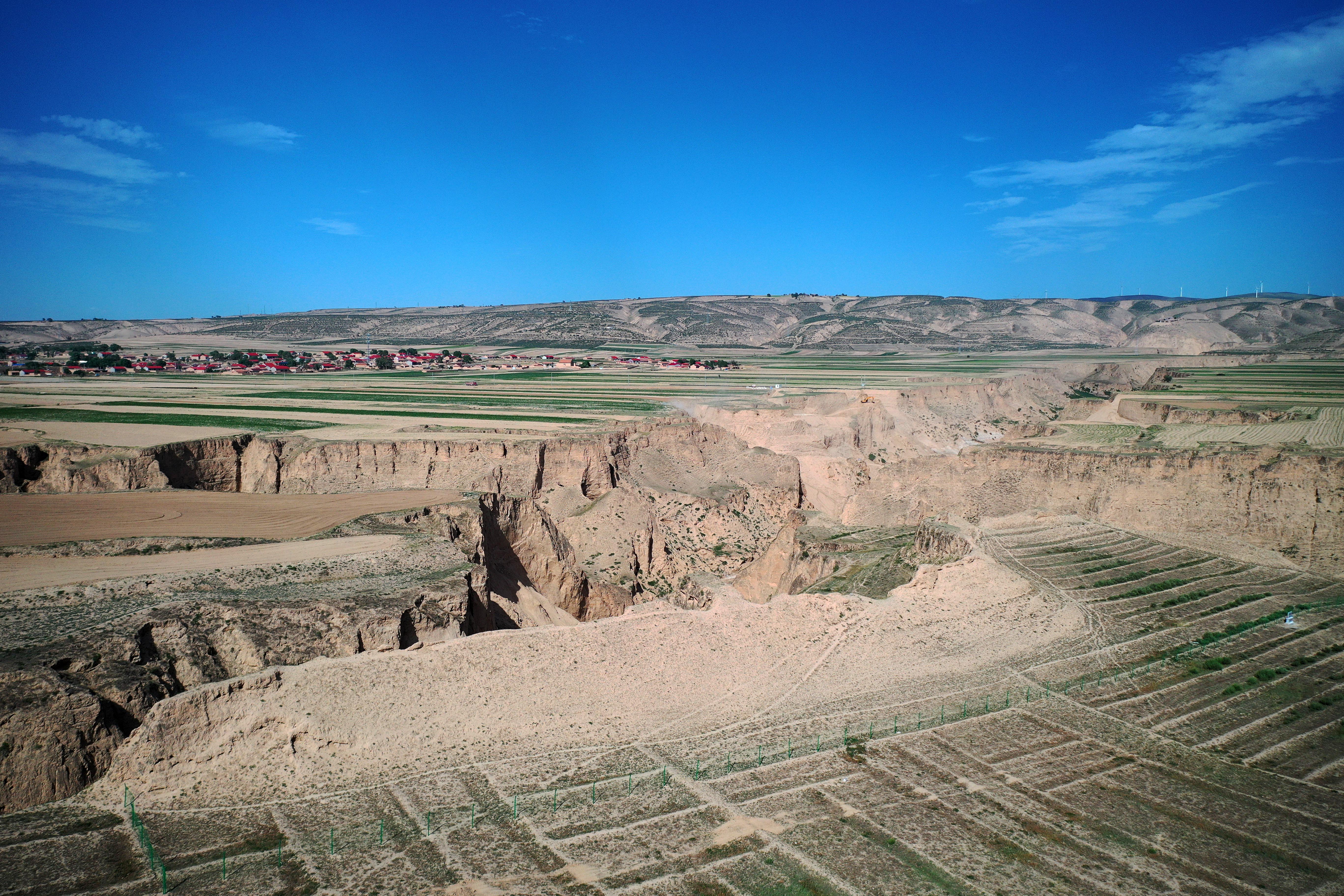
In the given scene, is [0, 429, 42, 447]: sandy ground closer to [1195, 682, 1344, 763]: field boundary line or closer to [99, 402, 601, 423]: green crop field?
[99, 402, 601, 423]: green crop field

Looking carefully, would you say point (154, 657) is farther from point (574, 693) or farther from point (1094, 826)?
point (1094, 826)

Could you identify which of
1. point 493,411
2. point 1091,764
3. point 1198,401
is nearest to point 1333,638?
point 1091,764

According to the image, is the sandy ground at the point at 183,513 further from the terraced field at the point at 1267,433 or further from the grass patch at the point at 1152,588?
the terraced field at the point at 1267,433

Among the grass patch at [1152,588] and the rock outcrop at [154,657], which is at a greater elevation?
the rock outcrop at [154,657]

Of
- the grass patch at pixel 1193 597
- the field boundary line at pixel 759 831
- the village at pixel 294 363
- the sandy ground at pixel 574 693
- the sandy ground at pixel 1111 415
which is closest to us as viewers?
the field boundary line at pixel 759 831

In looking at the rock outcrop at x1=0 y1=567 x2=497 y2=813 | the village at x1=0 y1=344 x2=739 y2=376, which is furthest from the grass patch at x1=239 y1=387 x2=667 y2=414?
the rock outcrop at x1=0 y1=567 x2=497 y2=813

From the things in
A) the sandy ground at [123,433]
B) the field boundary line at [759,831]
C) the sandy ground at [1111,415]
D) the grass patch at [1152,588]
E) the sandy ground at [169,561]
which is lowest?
the field boundary line at [759,831]

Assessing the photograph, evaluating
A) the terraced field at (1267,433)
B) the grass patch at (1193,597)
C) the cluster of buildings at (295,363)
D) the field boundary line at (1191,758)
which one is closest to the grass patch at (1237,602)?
the grass patch at (1193,597)

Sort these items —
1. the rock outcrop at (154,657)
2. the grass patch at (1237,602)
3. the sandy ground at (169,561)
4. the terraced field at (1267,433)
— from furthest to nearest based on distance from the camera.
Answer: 1. the terraced field at (1267,433)
2. the grass patch at (1237,602)
3. the sandy ground at (169,561)
4. the rock outcrop at (154,657)
